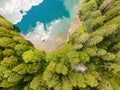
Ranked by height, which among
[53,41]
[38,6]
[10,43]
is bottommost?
[10,43]

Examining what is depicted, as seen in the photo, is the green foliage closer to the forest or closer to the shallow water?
the forest

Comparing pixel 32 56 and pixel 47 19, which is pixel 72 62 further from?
pixel 47 19

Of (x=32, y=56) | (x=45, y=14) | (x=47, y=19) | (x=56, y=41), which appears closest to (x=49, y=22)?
(x=47, y=19)

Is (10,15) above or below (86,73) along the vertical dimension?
above

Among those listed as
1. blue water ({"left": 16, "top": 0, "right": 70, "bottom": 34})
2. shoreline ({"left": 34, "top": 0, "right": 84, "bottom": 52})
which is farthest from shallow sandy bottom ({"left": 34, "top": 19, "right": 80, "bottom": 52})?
blue water ({"left": 16, "top": 0, "right": 70, "bottom": 34})

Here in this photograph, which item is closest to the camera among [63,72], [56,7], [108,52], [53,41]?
[63,72]

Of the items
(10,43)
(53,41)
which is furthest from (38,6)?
(10,43)

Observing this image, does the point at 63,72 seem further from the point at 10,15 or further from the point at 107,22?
the point at 10,15
